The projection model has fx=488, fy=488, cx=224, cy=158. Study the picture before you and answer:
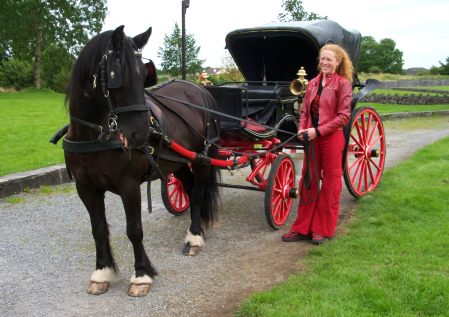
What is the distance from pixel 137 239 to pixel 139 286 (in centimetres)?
38

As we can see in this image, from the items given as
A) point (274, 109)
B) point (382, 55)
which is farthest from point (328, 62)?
point (382, 55)

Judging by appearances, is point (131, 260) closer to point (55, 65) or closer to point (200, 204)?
point (200, 204)

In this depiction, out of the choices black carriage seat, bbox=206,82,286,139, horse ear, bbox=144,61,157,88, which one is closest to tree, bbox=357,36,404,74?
black carriage seat, bbox=206,82,286,139

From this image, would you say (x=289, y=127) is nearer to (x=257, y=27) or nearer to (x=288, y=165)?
(x=288, y=165)

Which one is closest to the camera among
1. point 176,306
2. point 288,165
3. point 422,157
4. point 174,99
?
point 176,306

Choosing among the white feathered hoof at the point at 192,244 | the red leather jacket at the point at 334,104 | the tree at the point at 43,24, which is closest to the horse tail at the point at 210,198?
the white feathered hoof at the point at 192,244

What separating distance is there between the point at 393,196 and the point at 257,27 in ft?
9.32

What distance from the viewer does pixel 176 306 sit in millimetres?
3701

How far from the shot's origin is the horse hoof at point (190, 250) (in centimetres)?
481

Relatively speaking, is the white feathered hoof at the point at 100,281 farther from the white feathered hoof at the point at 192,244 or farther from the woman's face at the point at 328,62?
the woman's face at the point at 328,62

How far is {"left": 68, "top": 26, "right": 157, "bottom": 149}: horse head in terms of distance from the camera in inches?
130

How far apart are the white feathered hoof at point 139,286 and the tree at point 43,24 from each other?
112ft

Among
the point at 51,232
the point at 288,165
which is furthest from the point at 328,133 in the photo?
the point at 51,232

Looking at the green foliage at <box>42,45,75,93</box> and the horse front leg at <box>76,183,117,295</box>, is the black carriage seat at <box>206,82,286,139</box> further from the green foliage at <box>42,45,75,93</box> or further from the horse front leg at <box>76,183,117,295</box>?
the green foliage at <box>42,45,75,93</box>
